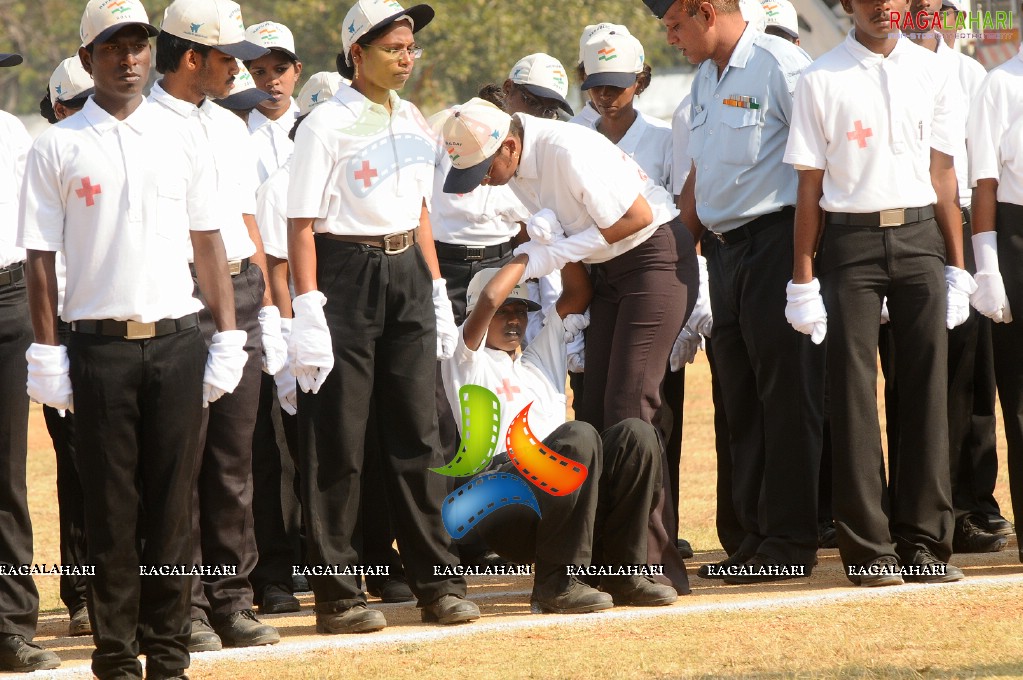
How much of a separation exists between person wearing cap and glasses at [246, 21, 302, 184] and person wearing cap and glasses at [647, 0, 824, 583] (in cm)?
219

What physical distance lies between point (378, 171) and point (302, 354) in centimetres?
80

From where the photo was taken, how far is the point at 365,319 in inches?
244

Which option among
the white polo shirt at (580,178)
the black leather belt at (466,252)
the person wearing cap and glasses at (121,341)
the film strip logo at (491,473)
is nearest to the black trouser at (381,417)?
the film strip logo at (491,473)

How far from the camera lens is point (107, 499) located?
5203 mm

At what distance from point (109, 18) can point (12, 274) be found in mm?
1328

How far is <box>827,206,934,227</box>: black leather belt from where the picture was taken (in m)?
6.42

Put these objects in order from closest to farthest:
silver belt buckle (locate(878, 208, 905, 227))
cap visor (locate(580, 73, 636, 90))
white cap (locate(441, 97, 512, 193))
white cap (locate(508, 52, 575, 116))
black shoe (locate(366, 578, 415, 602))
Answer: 1. white cap (locate(441, 97, 512, 193))
2. silver belt buckle (locate(878, 208, 905, 227))
3. black shoe (locate(366, 578, 415, 602))
4. cap visor (locate(580, 73, 636, 90))
5. white cap (locate(508, 52, 575, 116))

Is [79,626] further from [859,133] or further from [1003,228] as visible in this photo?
[1003,228]

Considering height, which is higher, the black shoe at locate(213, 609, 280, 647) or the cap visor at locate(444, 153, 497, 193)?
the cap visor at locate(444, 153, 497, 193)

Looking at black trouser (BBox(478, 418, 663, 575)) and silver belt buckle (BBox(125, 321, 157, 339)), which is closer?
silver belt buckle (BBox(125, 321, 157, 339))

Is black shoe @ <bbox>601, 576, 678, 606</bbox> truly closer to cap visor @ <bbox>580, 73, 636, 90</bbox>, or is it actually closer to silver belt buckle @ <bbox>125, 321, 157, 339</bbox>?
silver belt buckle @ <bbox>125, 321, 157, 339</bbox>

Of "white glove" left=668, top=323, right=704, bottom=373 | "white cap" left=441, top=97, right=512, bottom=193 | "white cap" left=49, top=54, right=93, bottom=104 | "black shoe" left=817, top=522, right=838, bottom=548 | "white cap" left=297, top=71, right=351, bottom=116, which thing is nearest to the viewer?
"white cap" left=441, top=97, right=512, bottom=193

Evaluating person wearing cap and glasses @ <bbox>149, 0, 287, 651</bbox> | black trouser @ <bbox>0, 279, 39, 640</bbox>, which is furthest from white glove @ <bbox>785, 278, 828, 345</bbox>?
black trouser @ <bbox>0, 279, 39, 640</bbox>

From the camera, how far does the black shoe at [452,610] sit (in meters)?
6.25
